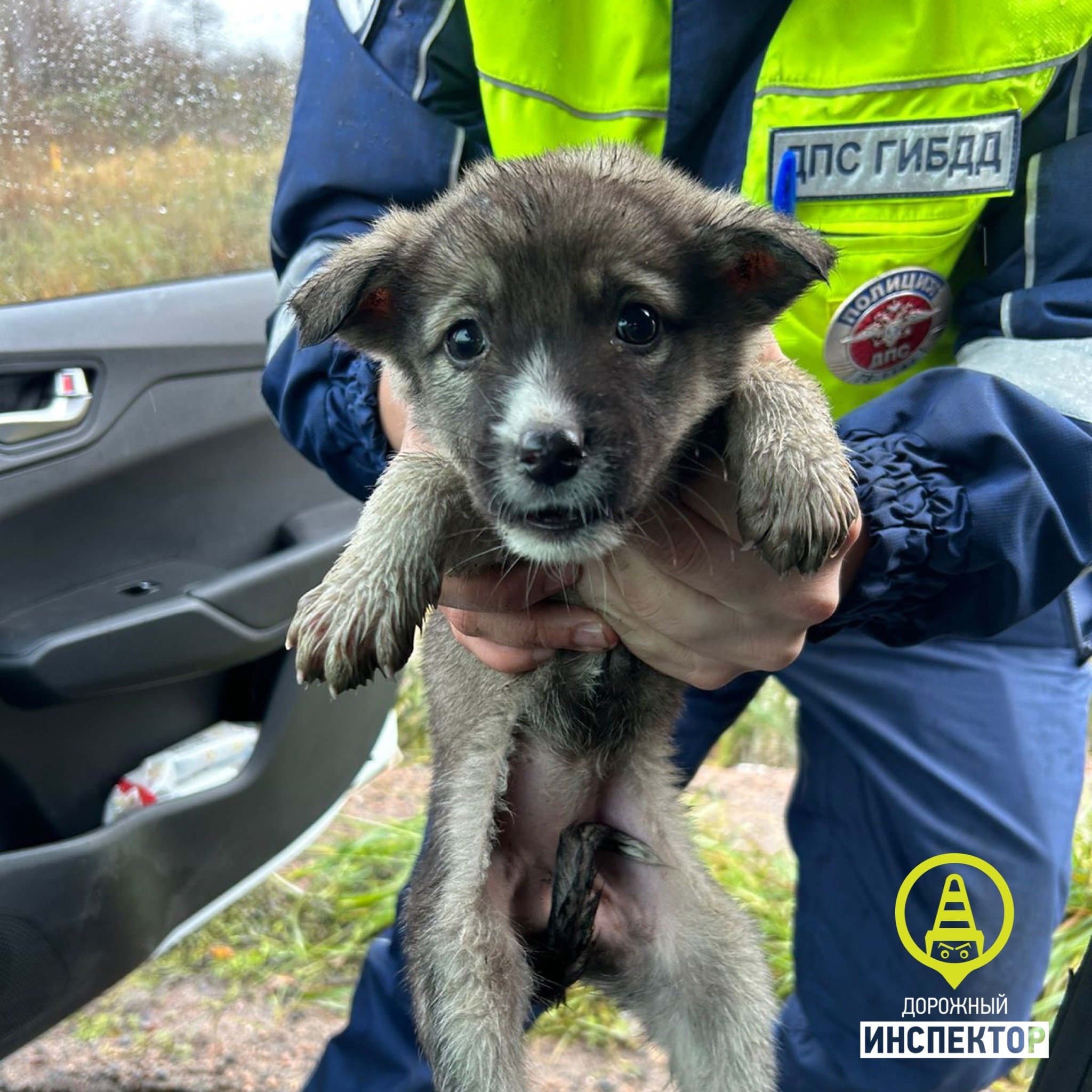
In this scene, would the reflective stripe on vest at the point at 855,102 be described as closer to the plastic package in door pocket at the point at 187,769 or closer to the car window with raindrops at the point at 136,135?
the car window with raindrops at the point at 136,135

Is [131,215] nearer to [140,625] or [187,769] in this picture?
[140,625]

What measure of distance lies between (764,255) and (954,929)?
5.36 ft

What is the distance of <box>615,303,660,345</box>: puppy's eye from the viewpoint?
1.89 meters

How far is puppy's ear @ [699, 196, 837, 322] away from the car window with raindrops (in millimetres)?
1660

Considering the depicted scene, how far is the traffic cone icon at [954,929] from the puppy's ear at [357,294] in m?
1.75

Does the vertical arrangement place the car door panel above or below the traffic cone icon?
above

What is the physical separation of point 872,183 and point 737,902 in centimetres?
152

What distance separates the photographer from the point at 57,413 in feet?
9.20

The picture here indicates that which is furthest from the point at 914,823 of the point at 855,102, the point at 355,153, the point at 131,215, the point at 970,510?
the point at 131,215

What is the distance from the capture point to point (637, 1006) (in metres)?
2.27

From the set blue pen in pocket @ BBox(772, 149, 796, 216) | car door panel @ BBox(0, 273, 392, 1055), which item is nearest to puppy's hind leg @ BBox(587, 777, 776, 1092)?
car door panel @ BBox(0, 273, 392, 1055)

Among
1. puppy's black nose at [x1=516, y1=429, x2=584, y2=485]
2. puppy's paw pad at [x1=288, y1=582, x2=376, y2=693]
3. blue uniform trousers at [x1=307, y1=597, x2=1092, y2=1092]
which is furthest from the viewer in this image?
blue uniform trousers at [x1=307, y1=597, x2=1092, y2=1092]

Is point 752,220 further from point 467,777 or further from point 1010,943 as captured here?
point 1010,943

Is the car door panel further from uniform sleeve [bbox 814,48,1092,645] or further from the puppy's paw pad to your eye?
uniform sleeve [bbox 814,48,1092,645]
